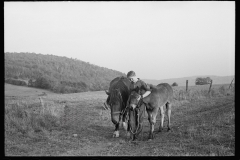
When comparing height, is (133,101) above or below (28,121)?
above

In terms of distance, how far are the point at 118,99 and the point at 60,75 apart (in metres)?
27.0

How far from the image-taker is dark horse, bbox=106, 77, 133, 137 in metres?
7.37

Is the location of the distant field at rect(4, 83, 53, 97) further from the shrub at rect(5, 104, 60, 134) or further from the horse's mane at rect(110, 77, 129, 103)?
the horse's mane at rect(110, 77, 129, 103)

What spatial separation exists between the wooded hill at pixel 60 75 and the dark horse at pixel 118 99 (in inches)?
604

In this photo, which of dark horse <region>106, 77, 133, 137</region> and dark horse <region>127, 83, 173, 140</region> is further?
dark horse <region>106, 77, 133, 137</region>

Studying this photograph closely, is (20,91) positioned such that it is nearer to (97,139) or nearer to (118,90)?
(97,139)

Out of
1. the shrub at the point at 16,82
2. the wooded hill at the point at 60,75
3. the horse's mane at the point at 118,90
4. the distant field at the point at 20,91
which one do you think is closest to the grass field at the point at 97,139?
the horse's mane at the point at 118,90

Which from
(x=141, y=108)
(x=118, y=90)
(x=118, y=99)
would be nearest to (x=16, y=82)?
(x=118, y=90)

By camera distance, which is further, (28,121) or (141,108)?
(28,121)

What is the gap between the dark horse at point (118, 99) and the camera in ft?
24.2

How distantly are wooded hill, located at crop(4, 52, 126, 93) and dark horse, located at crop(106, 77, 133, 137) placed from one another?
1533 centimetres

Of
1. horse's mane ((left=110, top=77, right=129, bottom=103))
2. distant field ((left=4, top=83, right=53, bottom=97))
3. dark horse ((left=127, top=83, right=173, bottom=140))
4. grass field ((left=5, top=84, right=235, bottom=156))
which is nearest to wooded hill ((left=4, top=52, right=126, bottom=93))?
distant field ((left=4, top=83, right=53, bottom=97))

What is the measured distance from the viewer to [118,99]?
7523 millimetres
